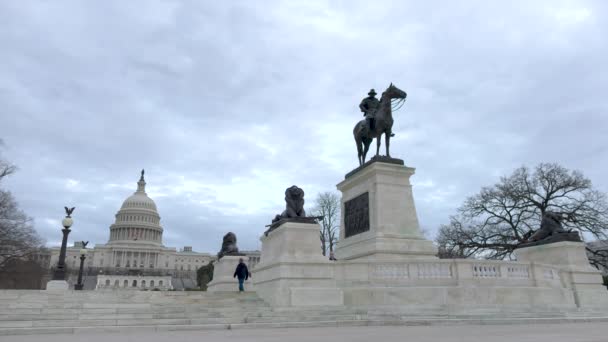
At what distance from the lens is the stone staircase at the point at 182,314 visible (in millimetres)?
10836

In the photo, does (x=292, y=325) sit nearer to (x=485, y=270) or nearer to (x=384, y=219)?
(x=485, y=270)

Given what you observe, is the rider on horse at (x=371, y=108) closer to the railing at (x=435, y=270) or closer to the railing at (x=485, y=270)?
the railing at (x=435, y=270)

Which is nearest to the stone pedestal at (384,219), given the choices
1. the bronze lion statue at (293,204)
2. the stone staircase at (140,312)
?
the bronze lion statue at (293,204)

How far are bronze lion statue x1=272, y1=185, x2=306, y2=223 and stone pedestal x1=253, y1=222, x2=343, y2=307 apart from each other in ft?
1.81

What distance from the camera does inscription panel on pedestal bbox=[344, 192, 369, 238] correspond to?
18.5 metres

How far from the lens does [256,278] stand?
17.0m

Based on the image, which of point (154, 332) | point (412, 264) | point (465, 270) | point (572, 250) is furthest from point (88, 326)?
point (572, 250)

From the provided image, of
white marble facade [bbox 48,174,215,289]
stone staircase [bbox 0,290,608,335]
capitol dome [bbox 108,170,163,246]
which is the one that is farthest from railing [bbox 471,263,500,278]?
capitol dome [bbox 108,170,163,246]

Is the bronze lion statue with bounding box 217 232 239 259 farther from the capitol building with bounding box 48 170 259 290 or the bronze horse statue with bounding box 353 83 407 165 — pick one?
the capitol building with bounding box 48 170 259 290

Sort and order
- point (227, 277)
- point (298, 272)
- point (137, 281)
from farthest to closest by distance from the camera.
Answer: point (137, 281) < point (227, 277) < point (298, 272)

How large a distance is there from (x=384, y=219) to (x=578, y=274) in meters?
7.61

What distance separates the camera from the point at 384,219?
17.5 m

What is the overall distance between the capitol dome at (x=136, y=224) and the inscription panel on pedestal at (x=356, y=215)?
141 m

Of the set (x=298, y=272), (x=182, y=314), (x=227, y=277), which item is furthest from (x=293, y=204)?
(x=227, y=277)
